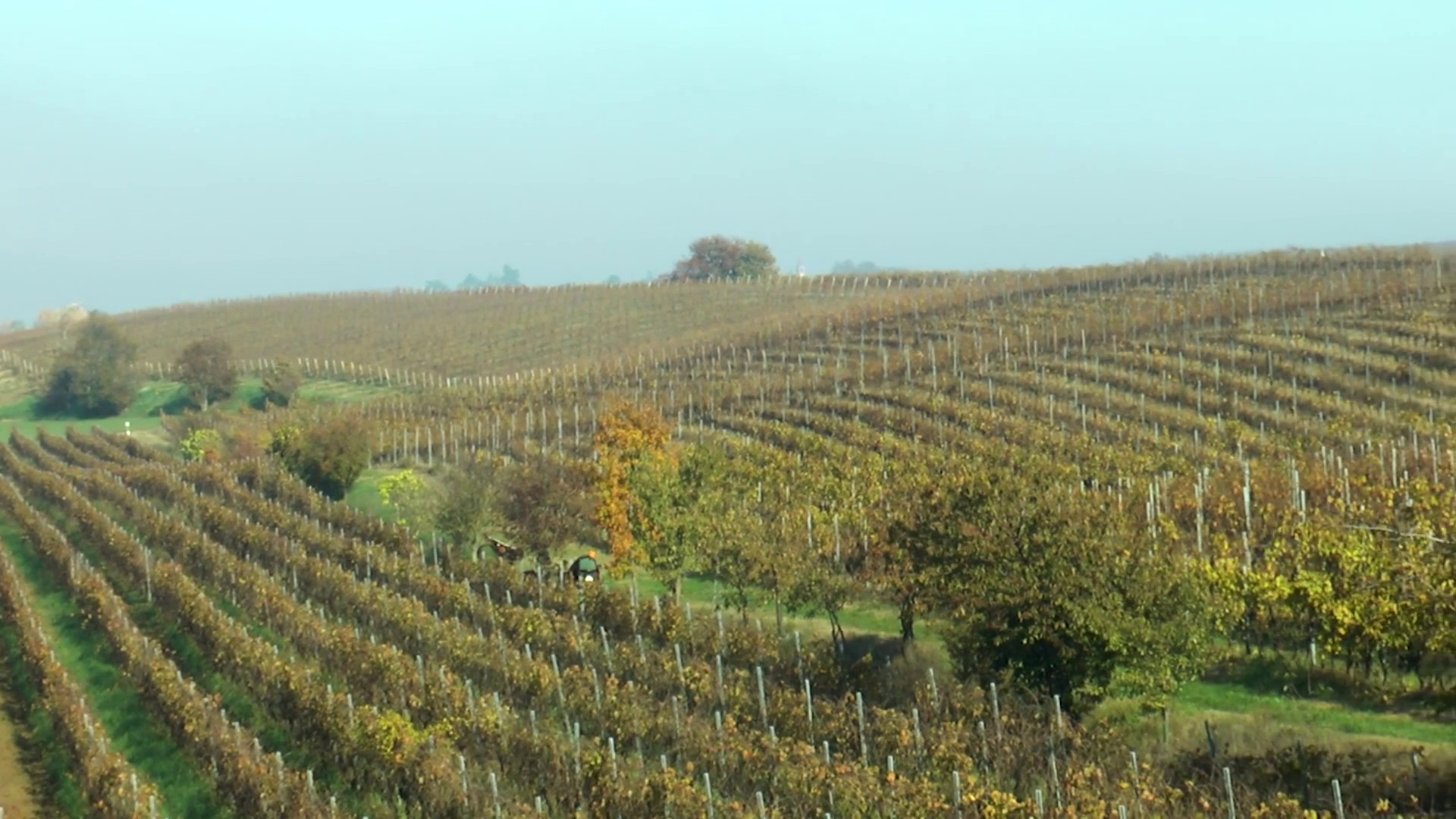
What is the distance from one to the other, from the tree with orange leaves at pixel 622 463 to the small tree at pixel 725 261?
279 feet

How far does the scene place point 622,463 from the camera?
3084 cm

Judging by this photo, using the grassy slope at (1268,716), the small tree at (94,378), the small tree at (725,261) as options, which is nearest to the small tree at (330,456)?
the grassy slope at (1268,716)

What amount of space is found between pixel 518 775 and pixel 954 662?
19.8ft

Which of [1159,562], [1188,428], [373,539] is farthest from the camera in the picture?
[1188,428]

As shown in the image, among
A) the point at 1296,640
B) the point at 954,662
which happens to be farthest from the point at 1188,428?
the point at 954,662

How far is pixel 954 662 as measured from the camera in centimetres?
1986

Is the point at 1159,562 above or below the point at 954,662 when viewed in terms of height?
above

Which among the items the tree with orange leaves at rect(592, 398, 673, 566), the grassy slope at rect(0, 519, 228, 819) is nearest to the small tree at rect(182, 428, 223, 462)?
the grassy slope at rect(0, 519, 228, 819)

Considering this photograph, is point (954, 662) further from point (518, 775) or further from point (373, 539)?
point (373, 539)

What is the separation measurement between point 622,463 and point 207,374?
45.2 m

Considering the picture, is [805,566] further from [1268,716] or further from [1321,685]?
[1321,685]

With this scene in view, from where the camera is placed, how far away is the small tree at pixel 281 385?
6731 centimetres

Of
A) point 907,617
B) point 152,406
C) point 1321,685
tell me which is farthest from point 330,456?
point 152,406

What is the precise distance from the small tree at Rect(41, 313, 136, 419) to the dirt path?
51.5 metres
